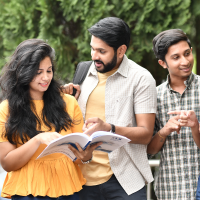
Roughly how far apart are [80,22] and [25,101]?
94.4 inches

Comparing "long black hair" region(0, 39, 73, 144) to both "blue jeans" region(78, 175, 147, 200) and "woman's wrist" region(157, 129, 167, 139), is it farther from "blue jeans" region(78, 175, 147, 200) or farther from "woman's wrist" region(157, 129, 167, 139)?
"woman's wrist" region(157, 129, 167, 139)

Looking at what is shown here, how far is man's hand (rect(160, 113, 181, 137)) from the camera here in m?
2.22

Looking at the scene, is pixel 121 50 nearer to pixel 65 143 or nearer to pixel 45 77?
pixel 45 77

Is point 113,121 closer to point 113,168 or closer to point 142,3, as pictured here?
point 113,168

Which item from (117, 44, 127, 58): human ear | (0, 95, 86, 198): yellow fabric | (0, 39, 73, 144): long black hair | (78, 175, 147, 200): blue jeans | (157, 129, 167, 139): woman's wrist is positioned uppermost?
(117, 44, 127, 58): human ear

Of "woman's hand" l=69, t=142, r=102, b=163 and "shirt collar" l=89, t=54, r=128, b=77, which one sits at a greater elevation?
"shirt collar" l=89, t=54, r=128, b=77

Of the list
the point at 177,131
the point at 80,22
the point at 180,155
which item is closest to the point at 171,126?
the point at 177,131

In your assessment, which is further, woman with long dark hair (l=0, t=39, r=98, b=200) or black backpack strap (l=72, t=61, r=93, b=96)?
black backpack strap (l=72, t=61, r=93, b=96)

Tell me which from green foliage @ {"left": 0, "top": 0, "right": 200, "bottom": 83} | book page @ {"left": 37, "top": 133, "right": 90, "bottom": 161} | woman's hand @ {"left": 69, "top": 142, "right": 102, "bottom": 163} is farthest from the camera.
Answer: green foliage @ {"left": 0, "top": 0, "right": 200, "bottom": 83}

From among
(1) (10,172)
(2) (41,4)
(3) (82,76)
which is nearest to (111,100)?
(3) (82,76)

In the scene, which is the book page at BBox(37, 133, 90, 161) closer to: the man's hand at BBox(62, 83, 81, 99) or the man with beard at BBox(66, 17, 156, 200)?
the man with beard at BBox(66, 17, 156, 200)

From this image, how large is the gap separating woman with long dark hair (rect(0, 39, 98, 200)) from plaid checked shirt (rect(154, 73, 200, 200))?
2.39 feet

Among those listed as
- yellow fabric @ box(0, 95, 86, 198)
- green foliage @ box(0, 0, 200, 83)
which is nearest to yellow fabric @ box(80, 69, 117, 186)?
yellow fabric @ box(0, 95, 86, 198)

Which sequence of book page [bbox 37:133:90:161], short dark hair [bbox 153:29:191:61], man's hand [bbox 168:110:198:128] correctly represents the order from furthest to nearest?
short dark hair [bbox 153:29:191:61]
man's hand [bbox 168:110:198:128]
book page [bbox 37:133:90:161]
